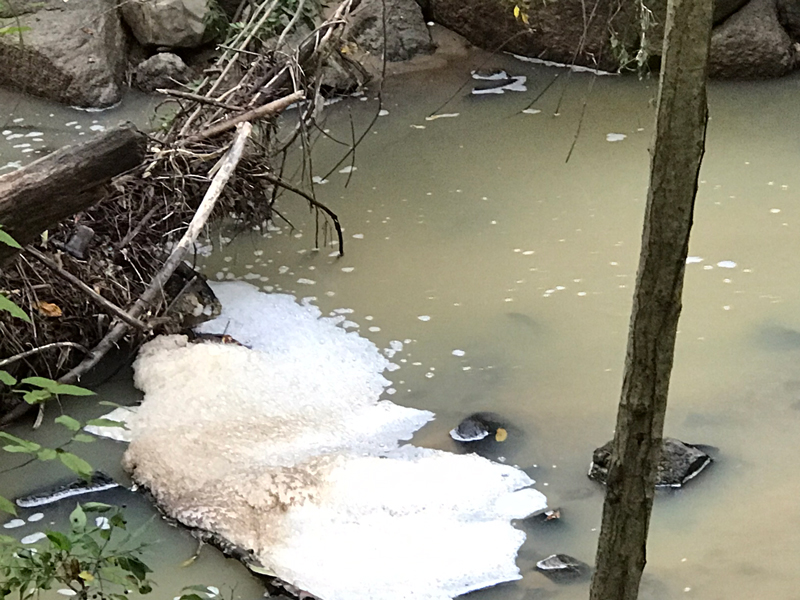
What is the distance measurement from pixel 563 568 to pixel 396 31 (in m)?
5.25

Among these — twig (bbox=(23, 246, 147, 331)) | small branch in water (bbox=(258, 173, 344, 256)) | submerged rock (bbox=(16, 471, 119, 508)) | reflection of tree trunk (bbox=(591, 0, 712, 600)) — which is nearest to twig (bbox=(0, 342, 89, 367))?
twig (bbox=(23, 246, 147, 331))

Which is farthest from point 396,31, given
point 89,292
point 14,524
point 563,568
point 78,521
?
point 78,521

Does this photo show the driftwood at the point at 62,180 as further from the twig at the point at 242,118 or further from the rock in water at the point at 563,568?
the rock in water at the point at 563,568


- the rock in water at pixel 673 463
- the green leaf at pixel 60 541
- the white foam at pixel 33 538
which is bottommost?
the white foam at pixel 33 538

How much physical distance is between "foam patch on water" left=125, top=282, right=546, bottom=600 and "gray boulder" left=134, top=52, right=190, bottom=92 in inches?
130

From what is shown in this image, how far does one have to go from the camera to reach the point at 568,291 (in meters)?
3.86

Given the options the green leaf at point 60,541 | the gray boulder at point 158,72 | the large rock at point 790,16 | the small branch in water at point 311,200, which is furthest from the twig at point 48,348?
the large rock at point 790,16

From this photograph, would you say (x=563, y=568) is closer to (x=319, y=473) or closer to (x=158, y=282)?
(x=319, y=473)

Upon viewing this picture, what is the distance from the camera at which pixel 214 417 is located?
3.16m

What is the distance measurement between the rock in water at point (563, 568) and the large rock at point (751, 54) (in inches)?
182

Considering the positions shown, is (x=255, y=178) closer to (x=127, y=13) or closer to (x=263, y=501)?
(x=263, y=501)

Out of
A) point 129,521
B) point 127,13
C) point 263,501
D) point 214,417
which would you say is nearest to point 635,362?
point 263,501

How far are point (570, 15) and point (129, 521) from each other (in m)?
5.17

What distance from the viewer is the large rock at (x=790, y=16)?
6.53 metres
